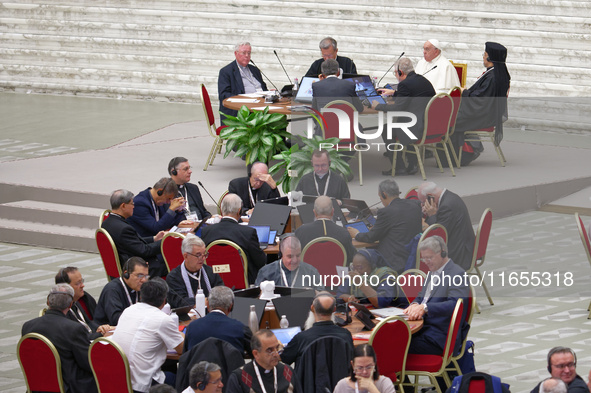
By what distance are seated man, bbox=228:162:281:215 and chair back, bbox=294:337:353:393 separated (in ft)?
11.3

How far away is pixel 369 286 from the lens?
23.5ft

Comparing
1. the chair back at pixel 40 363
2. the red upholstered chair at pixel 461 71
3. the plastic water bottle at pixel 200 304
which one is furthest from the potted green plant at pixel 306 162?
the red upholstered chair at pixel 461 71

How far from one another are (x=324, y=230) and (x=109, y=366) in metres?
2.42

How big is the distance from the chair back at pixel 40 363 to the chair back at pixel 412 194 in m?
3.25

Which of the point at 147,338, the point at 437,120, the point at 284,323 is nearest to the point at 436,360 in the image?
the point at 284,323

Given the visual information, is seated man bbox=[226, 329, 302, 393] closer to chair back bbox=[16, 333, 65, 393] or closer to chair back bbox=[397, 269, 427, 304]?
chair back bbox=[16, 333, 65, 393]

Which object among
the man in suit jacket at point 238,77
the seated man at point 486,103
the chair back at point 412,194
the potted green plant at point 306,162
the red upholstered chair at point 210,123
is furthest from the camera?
the man in suit jacket at point 238,77

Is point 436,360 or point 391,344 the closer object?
point 391,344

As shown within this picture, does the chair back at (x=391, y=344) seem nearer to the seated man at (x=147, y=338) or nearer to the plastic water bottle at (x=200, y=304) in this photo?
the seated man at (x=147, y=338)

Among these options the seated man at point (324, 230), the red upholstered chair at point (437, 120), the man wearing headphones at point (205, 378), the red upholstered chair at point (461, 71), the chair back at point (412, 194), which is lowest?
the man wearing headphones at point (205, 378)

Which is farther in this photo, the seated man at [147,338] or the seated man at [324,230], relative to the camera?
the seated man at [324,230]

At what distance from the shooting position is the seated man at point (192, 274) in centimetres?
711

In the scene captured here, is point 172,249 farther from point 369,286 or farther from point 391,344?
point 391,344

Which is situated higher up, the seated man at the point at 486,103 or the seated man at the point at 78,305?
the seated man at the point at 486,103
